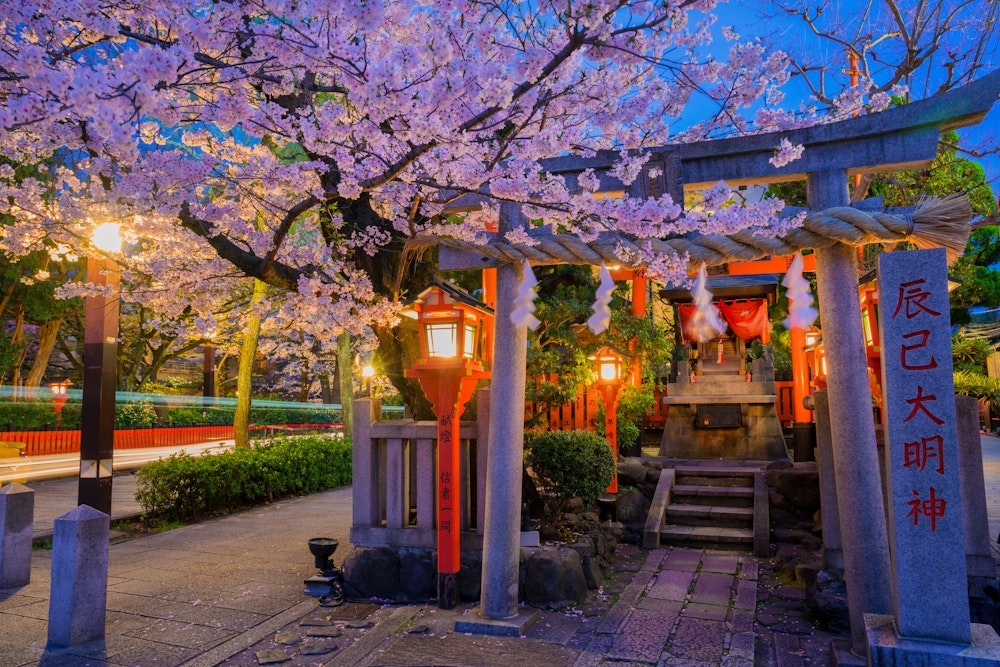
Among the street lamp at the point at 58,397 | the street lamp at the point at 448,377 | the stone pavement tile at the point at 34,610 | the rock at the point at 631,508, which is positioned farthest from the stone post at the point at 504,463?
the street lamp at the point at 58,397

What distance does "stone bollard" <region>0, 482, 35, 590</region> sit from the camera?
266 inches

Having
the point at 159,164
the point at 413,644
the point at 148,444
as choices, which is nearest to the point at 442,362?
the point at 413,644

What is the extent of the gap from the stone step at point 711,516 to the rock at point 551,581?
166 inches

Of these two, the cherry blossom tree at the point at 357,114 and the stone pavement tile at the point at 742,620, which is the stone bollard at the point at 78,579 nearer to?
the cherry blossom tree at the point at 357,114

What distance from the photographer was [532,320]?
539 cm

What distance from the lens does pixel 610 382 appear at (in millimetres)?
11289

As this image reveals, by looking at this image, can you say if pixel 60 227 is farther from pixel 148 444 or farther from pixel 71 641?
pixel 148 444

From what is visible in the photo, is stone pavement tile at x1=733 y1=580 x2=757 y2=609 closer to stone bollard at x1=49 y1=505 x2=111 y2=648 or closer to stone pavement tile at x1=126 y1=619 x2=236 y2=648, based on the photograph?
stone pavement tile at x1=126 y1=619 x2=236 y2=648

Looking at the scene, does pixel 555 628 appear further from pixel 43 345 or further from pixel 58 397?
pixel 58 397

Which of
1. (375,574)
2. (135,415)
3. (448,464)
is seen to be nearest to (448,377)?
(448,464)

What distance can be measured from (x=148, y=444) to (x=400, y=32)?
72.4 ft

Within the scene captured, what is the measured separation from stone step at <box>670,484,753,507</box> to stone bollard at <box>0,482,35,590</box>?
923cm

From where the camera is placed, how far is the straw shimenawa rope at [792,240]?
463cm

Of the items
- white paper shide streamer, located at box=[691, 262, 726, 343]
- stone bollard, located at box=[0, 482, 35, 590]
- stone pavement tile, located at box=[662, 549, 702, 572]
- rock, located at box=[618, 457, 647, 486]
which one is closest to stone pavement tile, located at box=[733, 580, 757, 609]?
stone pavement tile, located at box=[662, 549, 702, 572]
